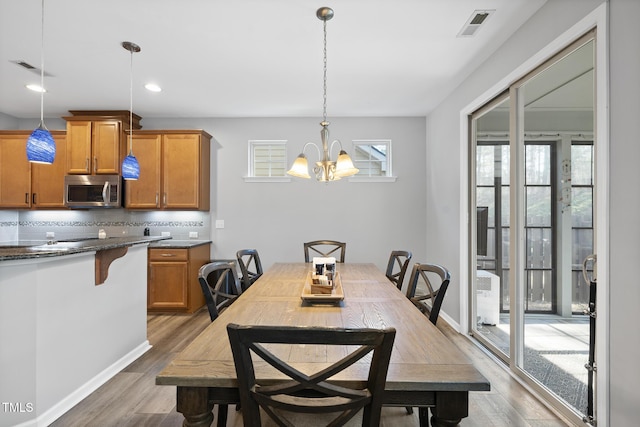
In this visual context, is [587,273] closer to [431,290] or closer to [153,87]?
[431,290]

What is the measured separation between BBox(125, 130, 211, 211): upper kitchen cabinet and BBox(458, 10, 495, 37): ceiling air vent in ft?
11.1

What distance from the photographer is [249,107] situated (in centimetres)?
446

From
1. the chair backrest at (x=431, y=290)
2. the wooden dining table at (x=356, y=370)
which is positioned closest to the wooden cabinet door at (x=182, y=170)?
the wooden dining table at (x=356, y=370)

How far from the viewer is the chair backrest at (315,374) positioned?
937 mm

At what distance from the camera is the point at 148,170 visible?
450 cm

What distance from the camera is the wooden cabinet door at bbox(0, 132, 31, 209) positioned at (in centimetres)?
454

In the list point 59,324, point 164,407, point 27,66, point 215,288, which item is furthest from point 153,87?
point 164,407

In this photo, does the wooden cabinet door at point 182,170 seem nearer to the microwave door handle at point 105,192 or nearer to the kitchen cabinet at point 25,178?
the microwave door handle at point 105,192

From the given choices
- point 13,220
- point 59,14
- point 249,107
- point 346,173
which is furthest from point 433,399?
point 13,220

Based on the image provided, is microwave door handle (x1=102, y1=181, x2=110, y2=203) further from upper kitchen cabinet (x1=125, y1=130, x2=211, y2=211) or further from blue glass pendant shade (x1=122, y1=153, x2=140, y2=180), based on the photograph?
A: blue glass pendant shade (x1=122, y1=153, x2=140, y2=180)

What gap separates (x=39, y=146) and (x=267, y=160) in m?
2.93

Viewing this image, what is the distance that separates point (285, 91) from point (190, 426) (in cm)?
350

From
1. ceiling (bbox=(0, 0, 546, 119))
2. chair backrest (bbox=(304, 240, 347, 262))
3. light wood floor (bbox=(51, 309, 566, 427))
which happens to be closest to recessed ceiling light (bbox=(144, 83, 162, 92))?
ceiling (bbox=(0, 0, 546, 119))

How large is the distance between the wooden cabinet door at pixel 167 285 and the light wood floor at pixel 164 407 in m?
1.31
